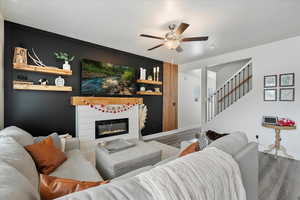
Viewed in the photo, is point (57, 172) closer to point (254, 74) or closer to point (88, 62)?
point (88, 62)

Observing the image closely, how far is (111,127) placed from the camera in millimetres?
3516

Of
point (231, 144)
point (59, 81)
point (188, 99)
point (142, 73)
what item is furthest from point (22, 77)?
point (188, 99)

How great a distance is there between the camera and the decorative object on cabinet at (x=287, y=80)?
2.79m

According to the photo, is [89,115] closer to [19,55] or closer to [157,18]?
[19,55]

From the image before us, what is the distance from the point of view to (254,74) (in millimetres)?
3320

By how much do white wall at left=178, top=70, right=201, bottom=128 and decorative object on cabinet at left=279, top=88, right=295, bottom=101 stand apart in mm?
2860

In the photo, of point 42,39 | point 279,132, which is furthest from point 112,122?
point 279,132

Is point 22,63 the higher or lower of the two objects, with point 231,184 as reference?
higher

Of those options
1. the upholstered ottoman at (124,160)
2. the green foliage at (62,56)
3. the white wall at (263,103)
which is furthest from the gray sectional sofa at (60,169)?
the white wall at (263,103)

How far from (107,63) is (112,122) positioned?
157 cm

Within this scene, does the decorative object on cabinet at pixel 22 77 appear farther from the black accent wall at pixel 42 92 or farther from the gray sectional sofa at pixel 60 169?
the gray sectional sofa at pixel 60 169

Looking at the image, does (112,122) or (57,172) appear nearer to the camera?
(57,172)

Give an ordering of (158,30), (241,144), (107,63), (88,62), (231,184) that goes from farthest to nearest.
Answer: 1. (107,63)
2. (88,62)
3. (158,30)
4. (241,144)
5. (231,184)

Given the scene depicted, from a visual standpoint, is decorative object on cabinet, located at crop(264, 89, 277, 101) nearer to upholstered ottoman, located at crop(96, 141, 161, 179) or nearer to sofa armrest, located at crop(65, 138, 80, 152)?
upholstered ottoman, located at crop(96, 141, 161, 179)
